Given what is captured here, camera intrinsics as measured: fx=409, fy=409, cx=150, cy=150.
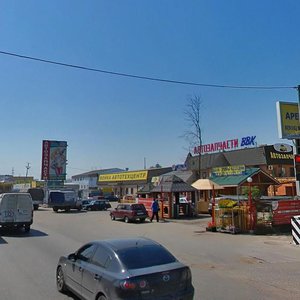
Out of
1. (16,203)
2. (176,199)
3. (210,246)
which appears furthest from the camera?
(176,199)

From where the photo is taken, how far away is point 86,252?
827 centimetres

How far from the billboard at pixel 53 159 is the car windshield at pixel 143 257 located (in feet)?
223

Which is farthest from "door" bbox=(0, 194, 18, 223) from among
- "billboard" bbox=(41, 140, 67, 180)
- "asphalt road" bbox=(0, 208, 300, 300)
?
"billboard" bbox=(41, 140, 67, 180)

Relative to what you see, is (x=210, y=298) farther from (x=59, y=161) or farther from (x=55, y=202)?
(x=59, y=161)

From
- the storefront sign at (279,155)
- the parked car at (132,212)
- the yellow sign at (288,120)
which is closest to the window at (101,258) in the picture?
the yellow sign at (288,120)

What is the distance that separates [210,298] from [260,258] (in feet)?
21.6

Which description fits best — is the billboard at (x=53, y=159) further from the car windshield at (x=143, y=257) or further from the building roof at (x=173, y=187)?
the car windshield at (x=143, y=257)

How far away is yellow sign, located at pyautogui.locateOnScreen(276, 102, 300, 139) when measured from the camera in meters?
25.9

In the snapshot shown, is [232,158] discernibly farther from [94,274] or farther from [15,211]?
[94,274]

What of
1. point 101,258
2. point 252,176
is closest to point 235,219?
point 252,176

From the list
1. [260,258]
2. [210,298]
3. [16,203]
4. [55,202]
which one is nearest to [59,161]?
[55,202]

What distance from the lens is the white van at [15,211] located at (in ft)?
78.3

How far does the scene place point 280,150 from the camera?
49438 millimetres

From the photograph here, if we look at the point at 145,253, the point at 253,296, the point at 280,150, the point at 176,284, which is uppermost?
the point at 280,150
